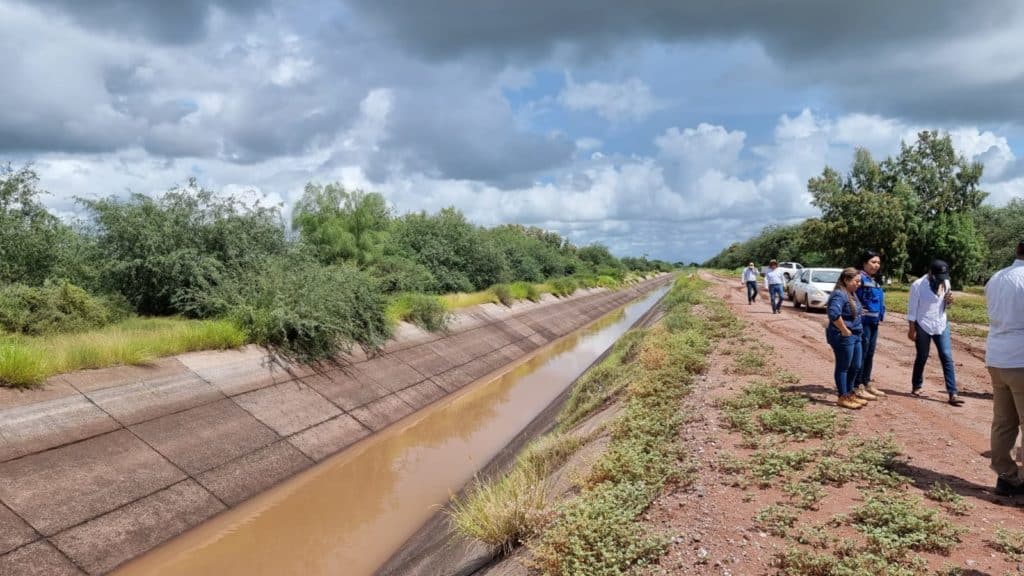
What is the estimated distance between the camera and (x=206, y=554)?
8.17 meters

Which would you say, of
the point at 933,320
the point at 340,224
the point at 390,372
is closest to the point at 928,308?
the point at 933,320

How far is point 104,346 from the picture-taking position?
10.5 m

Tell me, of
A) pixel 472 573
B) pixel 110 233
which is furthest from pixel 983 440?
pixel 110 233

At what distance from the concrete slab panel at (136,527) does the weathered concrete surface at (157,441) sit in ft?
0.05

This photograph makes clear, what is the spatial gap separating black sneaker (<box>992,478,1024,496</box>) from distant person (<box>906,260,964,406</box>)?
355 cm

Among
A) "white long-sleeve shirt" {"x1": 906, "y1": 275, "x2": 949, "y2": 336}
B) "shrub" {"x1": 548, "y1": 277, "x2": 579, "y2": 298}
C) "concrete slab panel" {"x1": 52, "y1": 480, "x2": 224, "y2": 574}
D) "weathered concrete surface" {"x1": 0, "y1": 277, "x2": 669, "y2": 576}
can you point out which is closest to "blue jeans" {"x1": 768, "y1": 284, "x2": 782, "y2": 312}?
"weathered concrete surface" {"x1": 0, "y1": 277, "x2": 669, "y2": 576}

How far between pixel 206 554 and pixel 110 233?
1178 cm

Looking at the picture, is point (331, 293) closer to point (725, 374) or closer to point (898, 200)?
point (725, 374)

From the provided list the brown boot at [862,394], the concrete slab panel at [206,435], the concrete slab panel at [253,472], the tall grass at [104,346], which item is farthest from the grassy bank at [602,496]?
the tall grass at [104,346]

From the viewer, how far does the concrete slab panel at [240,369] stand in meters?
11.9

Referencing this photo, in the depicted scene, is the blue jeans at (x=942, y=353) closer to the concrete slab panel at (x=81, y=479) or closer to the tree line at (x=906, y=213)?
the concrete slab panel at (x=81, y=479)

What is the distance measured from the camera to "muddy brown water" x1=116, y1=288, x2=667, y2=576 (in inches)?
319

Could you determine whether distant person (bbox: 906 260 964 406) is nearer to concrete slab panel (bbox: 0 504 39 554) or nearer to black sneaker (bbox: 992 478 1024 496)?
black sneaker (bbox: 992 478 1024 496)

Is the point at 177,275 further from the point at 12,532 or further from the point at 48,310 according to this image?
the point at 12,532
